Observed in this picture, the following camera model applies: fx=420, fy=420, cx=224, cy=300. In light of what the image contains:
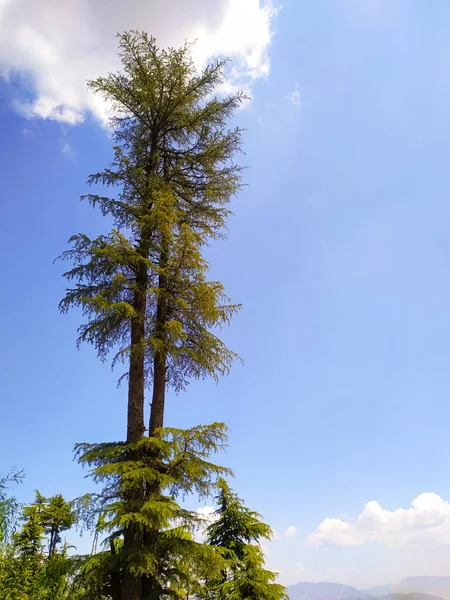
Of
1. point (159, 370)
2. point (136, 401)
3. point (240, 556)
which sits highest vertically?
point (159, 370)

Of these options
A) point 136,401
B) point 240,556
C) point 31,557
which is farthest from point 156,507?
point 31,557

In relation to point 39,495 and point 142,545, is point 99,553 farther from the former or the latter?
point 39,495

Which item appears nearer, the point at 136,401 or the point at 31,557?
the point at 136,401

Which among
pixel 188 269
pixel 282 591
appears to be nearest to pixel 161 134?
pixel 188 269

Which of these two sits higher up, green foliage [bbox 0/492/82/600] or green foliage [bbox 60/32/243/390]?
green foliage [bbox 60/32/243/390]

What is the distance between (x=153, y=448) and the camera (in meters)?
8.65

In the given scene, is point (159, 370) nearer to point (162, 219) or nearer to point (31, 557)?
point (162, 219)

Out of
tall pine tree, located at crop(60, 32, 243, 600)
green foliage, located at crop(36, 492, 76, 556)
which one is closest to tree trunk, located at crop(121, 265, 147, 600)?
tall pine tree, located at crop(60, 32, 243, 600)

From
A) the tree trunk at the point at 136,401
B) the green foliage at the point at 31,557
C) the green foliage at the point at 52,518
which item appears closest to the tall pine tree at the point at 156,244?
the tree trunk at the point at 136,401

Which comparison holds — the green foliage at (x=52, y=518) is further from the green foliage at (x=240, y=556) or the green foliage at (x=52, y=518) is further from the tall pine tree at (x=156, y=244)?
the tall pine tree at (x=156, y=244)

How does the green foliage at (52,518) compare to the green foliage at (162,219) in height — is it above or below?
below

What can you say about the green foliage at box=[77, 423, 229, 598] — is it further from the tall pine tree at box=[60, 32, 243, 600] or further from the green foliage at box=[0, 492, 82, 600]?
the green foliage at box=[0, 492, 82, 600]

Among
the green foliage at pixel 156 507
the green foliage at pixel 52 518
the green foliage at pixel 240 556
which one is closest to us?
the green foliage at pixel 156 507

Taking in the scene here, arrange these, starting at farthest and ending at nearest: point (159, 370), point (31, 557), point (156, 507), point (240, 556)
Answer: point (31, 557)
point (240, 556)
point (159, 370)
point (156, 507)
